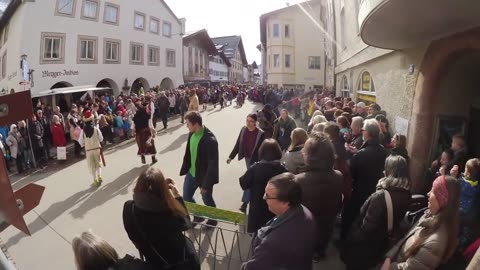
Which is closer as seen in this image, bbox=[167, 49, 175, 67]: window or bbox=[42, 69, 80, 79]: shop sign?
bbox=[42, 69, 80, 79]: shop sign

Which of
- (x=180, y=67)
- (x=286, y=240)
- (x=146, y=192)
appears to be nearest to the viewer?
(x=286, y=240)

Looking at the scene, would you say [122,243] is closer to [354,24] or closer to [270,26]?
[354,24]

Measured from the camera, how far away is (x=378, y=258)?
12.3ft

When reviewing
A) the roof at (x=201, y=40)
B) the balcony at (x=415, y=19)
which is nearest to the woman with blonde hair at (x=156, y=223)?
the balcony at (x=415, y=19)

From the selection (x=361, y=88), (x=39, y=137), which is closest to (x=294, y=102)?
(x=361, y=88)

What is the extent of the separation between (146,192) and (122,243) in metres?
3.14

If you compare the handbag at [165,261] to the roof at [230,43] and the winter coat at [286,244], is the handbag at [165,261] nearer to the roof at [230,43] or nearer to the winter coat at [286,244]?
the winter coat at [286,244]

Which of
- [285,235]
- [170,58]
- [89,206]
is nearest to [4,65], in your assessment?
[170,58]

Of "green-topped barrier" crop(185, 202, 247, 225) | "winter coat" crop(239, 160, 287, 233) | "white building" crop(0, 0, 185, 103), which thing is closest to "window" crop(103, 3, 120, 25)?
"white building" crop(0, 0, 185, 103)

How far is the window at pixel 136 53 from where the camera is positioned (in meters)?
27.6

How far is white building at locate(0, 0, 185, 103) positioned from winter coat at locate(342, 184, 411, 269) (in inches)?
639

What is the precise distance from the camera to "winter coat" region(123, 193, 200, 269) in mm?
2680

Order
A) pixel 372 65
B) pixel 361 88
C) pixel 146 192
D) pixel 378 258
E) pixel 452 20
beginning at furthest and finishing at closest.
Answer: pixel 361 88 < pixel 372 65 < pixel 452 20 < pixel 378 258 < pixel 146 192

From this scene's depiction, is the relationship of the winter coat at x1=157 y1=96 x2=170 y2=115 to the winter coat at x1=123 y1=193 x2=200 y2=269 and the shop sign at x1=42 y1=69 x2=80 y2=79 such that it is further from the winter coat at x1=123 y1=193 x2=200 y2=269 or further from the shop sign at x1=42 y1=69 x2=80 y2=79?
the winter coat at x1=123 y1=193 x2=200 y2=269
